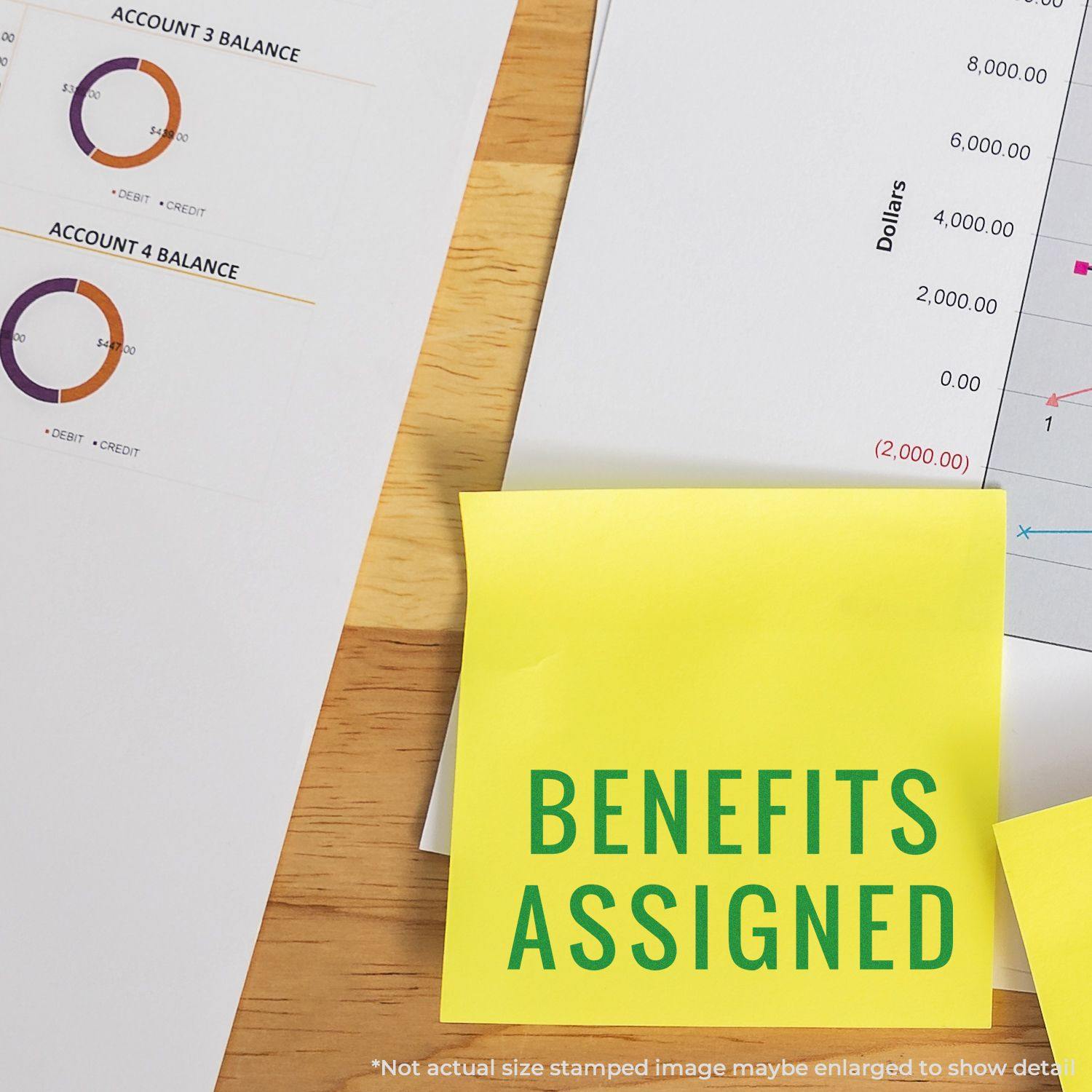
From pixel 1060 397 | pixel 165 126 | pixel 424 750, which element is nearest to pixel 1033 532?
pixel 1060 397

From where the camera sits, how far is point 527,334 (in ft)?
1.24

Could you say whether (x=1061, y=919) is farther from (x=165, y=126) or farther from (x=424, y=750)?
(x=165, y=126)

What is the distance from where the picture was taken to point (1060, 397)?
37cm

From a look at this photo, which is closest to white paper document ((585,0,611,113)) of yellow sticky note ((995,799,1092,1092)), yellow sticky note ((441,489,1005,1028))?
yellow sticky note ((441,489,1005,1028))

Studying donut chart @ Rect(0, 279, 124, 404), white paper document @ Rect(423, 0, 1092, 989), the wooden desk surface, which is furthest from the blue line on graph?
donut chart @ Rect(0, 279, 124, 404)

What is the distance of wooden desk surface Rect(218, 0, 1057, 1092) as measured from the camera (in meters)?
0.37

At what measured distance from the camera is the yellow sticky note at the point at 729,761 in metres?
0.36

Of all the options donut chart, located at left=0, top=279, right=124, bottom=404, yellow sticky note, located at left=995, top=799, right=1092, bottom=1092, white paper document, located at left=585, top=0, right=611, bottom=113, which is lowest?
yellow sticky note, located at left=995, top=799, right=1092, bottom=1092

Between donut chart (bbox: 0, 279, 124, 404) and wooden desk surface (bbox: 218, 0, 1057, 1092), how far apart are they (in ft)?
0.39

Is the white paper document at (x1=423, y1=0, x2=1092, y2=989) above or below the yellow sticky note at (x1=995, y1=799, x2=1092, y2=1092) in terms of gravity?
above

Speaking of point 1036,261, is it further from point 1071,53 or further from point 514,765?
point 514,765

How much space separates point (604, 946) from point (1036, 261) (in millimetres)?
304

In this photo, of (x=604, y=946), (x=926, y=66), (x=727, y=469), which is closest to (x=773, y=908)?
(x=604, y=946)

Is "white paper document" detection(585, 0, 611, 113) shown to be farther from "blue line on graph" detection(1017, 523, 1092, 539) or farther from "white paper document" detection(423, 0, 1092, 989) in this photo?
"blue line on graph" detection(1017, 523, 1092, 539)
